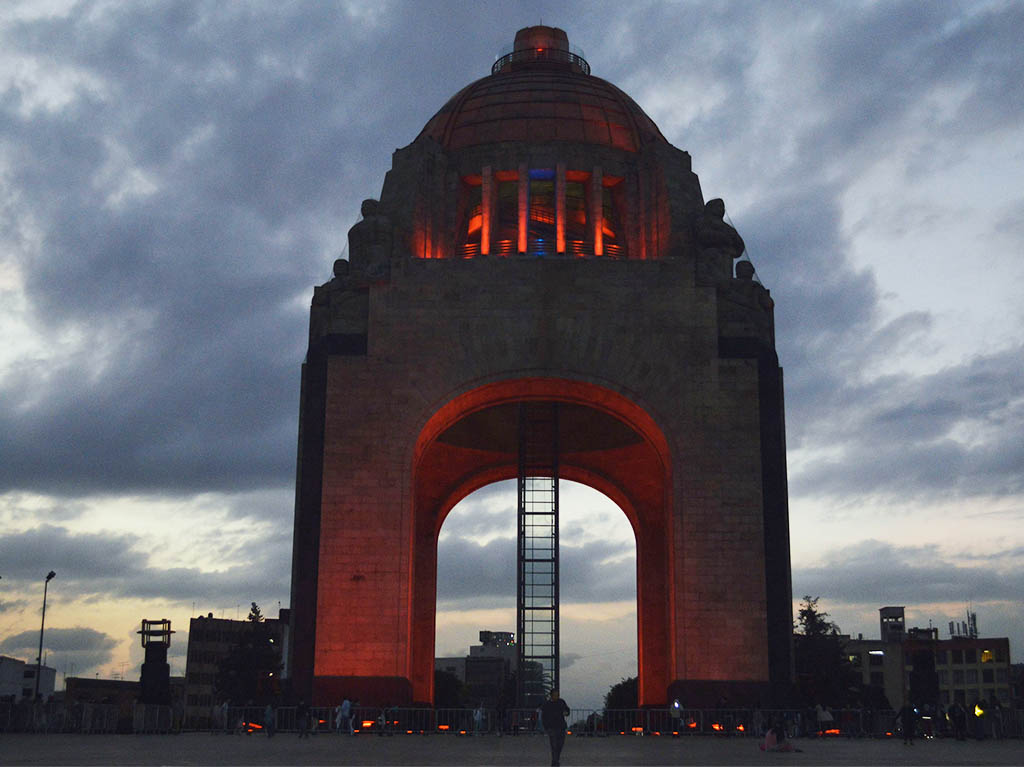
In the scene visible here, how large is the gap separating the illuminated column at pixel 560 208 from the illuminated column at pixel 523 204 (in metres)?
0.96

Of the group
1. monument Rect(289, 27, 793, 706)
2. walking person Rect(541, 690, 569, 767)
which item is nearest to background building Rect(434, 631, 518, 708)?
monument Rect(289, 27, 793, 706)

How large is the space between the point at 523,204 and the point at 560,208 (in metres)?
1.19

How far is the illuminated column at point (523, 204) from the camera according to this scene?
3700 centimetres

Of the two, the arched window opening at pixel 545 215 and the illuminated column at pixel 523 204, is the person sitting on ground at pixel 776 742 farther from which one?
the illuminated column at pixel 523 204

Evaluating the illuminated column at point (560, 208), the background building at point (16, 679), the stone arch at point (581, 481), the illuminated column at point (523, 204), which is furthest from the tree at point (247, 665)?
the illuminated column at point (560, 208)

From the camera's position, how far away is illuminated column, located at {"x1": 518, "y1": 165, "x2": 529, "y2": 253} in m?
37.0

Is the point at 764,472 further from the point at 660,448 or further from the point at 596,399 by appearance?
the point at 596,399

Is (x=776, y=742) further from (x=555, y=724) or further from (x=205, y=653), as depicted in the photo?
(x=205, y=653)

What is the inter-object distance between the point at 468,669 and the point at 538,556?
401 ft

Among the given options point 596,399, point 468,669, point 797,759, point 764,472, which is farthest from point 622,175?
point 468,669

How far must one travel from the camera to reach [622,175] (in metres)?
39.2

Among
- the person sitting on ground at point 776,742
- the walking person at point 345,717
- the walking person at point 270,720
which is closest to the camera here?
the person sitting on ground at point 776,742

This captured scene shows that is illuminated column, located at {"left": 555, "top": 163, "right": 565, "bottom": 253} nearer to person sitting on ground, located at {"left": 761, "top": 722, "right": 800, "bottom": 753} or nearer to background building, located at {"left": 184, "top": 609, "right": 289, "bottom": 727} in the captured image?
person sitting on ground, located at {"left": 761, "top": 722, "right": 800, "bottom": 753}

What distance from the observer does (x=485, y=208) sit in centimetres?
3809
